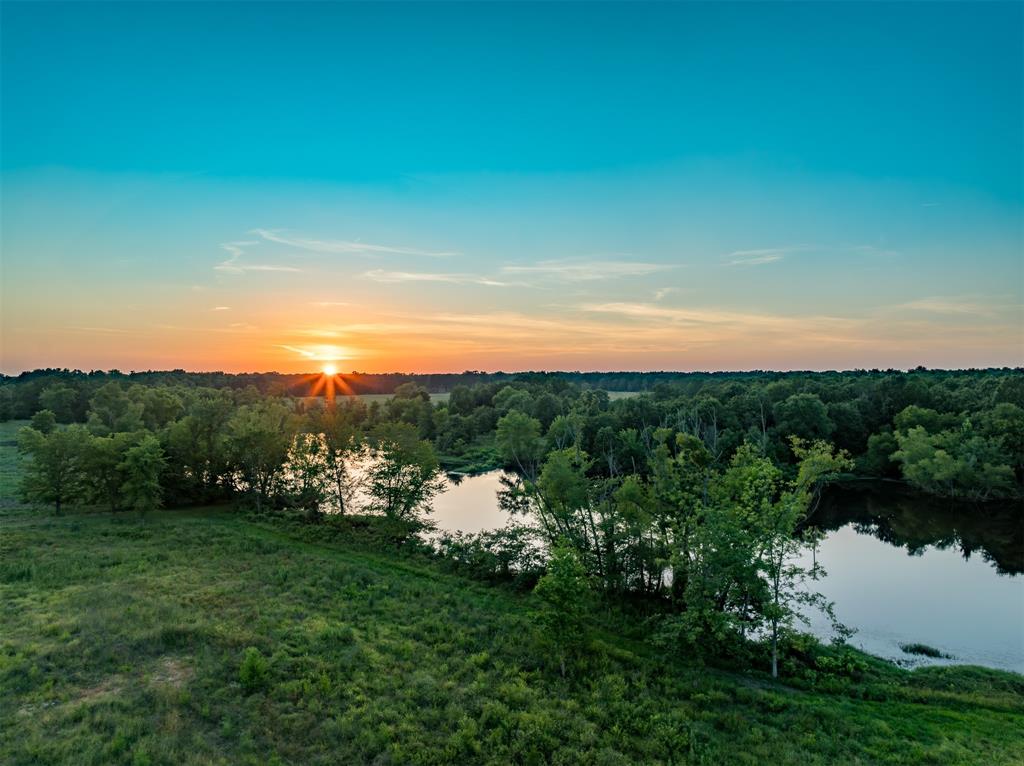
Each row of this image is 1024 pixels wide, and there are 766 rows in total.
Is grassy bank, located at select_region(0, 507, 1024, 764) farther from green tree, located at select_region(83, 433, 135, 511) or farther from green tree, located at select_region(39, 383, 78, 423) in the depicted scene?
green tree, located at select_region(39, 383, 78, 423)

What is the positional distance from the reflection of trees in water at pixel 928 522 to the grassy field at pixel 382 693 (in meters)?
22.9

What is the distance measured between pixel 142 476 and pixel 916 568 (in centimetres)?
5646

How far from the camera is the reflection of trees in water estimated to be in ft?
132

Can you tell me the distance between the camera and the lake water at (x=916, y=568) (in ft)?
87.2

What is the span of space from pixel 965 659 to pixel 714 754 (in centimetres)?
1751

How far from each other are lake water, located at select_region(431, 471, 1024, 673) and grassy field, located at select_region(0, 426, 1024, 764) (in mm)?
4723

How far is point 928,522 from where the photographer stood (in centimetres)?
4675

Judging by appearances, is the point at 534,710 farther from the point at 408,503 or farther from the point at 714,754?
the point at 408,503

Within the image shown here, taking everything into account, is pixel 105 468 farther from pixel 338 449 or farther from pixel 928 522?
pixel 928 522

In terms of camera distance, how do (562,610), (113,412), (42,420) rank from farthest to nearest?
(113,412) → (42,420) → (562,610)

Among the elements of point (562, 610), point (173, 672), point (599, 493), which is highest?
point (599, 493)

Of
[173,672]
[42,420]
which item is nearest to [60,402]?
[42,420]

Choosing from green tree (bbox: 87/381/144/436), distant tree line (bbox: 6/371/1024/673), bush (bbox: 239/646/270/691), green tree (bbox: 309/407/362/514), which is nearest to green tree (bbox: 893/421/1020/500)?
distant tree line (bbox: 6/371/1024/673)

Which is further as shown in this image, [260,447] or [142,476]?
[260,447]
